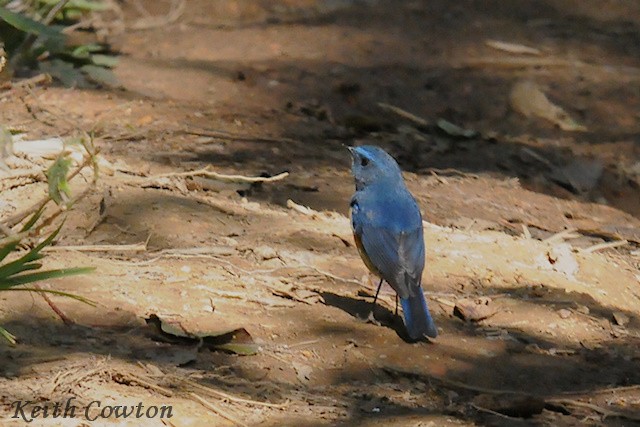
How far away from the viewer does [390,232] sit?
4.67 metres

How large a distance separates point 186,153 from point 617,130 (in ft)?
11.2

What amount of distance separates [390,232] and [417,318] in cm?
48

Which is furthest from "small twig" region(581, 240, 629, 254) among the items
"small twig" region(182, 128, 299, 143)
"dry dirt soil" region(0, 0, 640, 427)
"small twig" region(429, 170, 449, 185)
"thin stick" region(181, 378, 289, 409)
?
"thin stick" region(181, 378, 289, 409)

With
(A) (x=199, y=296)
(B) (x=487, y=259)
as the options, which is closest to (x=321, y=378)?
(A) (x=199, y=296)

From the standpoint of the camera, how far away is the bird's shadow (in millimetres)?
4594

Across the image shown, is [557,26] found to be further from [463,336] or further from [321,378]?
[321,378]

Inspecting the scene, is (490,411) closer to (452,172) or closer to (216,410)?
(216,410)

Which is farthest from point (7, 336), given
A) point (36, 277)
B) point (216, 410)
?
point (216, 410)

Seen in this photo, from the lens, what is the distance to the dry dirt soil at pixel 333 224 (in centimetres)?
386

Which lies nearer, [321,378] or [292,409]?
[292,409]

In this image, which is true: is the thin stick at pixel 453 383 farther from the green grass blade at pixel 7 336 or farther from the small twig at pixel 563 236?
the small twig at pixel 563 236

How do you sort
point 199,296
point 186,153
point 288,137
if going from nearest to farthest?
point 199,296 → point 186,153 → point 288,137

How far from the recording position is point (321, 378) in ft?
13.1

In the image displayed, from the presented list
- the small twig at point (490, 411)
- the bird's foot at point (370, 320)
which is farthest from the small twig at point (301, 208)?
the small twig at point (490, 411)
